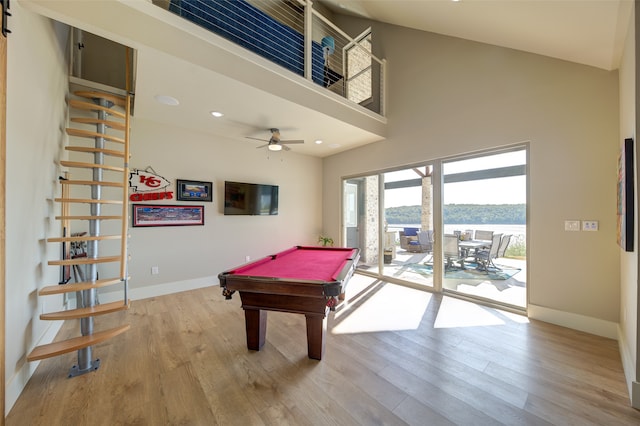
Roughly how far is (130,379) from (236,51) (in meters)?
3.36

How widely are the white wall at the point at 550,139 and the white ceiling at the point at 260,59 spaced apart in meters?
0.24

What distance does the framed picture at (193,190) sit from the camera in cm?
421

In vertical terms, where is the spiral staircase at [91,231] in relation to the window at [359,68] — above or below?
Result: below

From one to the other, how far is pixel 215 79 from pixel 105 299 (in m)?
3.57

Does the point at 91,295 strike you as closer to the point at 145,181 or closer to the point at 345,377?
the point at 145,181

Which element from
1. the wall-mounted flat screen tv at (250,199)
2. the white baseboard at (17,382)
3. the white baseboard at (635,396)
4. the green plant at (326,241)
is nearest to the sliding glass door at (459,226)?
the green plant at (326,241)

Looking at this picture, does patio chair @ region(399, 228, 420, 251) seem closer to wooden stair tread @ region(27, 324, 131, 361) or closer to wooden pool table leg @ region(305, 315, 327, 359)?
wooden pool table leg @ region(305, 315, 327, 359)

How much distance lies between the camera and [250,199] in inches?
195

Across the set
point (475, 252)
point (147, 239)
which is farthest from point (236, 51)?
point (475, 252)

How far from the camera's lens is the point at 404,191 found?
15.6ft

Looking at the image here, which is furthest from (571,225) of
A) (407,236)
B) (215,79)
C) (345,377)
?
(215,79)

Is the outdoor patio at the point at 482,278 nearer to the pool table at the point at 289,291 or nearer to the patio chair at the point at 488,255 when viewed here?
the patio chair at the point at 488,255

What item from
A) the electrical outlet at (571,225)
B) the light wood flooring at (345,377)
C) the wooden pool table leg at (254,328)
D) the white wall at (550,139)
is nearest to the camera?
the light wood flooring at (345,377)

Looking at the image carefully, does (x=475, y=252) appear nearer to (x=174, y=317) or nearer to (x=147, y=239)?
(x=174, y=317)
